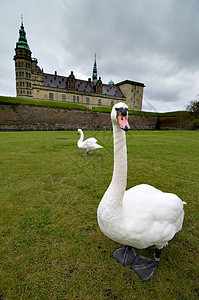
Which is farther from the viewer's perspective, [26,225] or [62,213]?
[62,213]

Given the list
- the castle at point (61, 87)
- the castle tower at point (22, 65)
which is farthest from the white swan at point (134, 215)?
the castle tower at point (22, 65)

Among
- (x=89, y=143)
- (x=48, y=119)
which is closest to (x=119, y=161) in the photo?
(x=89, y=143)

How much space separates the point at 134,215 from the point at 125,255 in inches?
28.4

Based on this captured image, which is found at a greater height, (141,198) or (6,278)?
(141,198)

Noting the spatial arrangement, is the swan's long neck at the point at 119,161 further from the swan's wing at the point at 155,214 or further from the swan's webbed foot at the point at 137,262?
the swan's webbed foot at the point at 137,262

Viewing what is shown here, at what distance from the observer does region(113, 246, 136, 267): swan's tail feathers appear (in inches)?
67.0

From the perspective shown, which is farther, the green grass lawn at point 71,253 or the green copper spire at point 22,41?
the green copper spire at point 22,41

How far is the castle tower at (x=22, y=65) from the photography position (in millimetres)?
36188

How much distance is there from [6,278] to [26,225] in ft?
2.65

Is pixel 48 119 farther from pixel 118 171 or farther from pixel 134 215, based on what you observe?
pixel 134 215

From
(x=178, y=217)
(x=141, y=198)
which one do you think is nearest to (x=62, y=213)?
(x=141, y=198)

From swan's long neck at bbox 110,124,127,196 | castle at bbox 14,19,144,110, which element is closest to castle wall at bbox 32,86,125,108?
castle at bbox 14,19,144,110

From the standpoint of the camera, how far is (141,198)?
1.68 m

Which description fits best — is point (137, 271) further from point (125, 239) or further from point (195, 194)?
point (195, 194)
